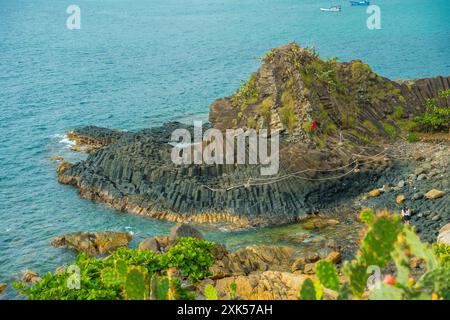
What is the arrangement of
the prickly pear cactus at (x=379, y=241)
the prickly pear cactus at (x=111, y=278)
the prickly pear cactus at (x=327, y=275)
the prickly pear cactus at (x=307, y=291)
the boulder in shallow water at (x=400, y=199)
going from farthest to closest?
the boulder in shallow water at (x=400, y=199), the prickly pear cactus at (x=111, y=278), the prickly pear cactus at (x=327, y=275), the prickly pear cactus at (x=307, y=291), the prickly pear cactus at (x=379, y=241)

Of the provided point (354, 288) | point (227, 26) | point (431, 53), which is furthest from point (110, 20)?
point (354, 288)

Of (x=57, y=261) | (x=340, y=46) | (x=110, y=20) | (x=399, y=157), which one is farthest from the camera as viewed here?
(x=110, y=20)

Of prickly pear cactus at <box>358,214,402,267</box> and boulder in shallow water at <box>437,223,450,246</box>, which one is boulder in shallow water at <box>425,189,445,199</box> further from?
prickly pear cactus at <box>358,214,402,267</box>

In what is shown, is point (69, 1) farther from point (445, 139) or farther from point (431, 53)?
point (445, 139)

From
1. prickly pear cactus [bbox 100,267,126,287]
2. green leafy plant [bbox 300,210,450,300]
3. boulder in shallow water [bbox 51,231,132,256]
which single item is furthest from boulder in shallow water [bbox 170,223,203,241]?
green leafy plant [bbox 300,210,450,300]

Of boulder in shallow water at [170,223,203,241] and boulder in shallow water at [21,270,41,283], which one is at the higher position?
boulder in shallow water at [170,223,203,241]

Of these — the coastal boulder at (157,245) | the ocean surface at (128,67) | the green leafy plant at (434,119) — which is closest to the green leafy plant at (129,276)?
the coastal boulder at (157,245)

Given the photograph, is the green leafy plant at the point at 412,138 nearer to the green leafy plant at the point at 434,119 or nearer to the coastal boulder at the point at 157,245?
the green leafy plant at the point at 434,119
